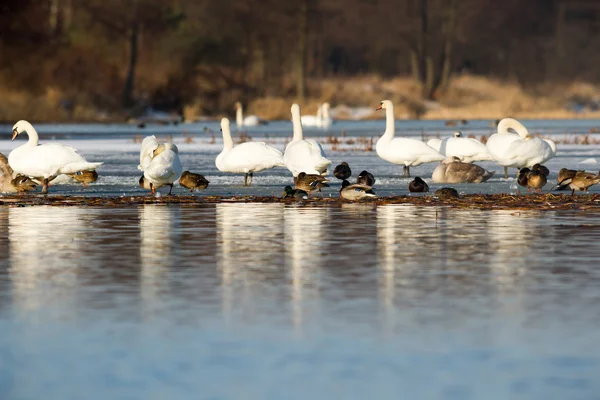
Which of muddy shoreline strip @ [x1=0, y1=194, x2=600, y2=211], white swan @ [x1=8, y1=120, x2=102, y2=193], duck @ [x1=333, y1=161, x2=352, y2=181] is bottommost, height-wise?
muddy shoreline strip @ [x1=0, y1=194, x2=600, y2=211]

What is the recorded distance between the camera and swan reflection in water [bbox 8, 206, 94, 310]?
10.2 meters

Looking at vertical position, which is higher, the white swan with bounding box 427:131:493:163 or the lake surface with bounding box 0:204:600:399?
the white swan with bounding box 427:131:493:163

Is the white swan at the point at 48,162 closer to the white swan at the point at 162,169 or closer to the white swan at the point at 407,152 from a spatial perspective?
the white swan at the point at 162,169

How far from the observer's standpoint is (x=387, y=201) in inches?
754

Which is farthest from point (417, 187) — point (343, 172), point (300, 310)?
point (300, 310)

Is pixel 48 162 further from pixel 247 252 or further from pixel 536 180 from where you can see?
pixel 247 252

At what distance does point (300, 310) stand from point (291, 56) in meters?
80.8

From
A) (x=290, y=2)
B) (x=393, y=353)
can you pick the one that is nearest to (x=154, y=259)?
(x=393, y=353)

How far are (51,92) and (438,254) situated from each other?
58.9m

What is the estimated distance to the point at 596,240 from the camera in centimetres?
1373

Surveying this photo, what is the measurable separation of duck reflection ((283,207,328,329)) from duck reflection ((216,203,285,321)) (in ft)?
0.39

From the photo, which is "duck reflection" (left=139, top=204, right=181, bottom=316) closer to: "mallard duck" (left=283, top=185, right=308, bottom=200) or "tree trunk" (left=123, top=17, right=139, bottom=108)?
"mallard duck" (left=283, top=185, right=308, bottom=200)

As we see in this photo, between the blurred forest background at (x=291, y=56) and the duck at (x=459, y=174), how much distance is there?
4301 cm

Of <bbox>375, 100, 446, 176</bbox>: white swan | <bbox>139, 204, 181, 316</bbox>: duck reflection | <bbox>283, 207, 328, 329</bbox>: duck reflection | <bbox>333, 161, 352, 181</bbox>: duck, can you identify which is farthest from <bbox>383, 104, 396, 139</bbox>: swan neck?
<bbox>139, 204, 181, 316</bbox>: duck reflection
